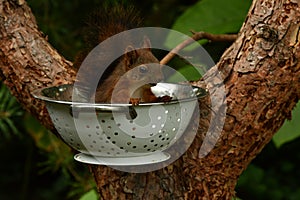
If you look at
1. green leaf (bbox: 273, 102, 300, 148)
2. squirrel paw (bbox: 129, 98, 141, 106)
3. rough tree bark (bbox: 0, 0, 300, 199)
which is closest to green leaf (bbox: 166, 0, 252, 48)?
green leaf (bbox: 273, 102, 300, 148)

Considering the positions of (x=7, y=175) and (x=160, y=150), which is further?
(x=7, y=175)

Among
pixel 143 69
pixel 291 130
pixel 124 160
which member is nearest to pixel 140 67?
pixel 143 69

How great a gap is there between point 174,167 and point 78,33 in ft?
3.53

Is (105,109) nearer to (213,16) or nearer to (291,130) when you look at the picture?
(291,130)

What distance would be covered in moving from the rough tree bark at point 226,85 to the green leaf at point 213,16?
45 cm

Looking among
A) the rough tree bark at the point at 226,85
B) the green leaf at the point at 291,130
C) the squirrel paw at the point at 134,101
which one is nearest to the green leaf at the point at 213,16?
the green leaf at the point at 291,130

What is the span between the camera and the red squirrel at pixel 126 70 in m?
0.81

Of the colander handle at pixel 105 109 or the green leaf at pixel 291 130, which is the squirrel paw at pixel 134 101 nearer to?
the colander handle at pixel 105 109

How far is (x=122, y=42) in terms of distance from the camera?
0.84 metres

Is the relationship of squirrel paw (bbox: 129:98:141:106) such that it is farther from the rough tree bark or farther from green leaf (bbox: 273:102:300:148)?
green leaf (bbox: 273:102:300:148)

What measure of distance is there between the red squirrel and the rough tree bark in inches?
4.2

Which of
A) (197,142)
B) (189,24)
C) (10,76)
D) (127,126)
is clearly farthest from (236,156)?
(189,24)

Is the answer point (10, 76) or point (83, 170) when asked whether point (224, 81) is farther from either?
point (83, 170)

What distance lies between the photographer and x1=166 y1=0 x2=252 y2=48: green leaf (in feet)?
4.43
